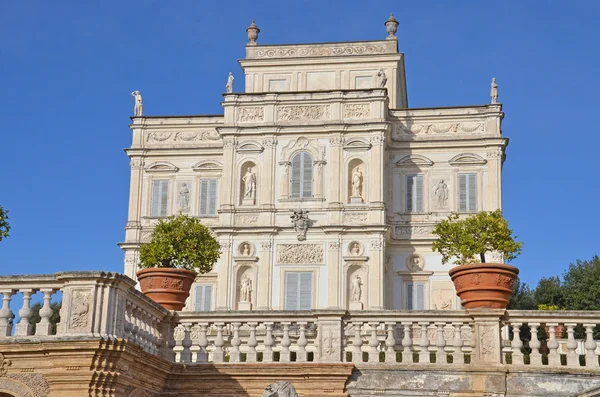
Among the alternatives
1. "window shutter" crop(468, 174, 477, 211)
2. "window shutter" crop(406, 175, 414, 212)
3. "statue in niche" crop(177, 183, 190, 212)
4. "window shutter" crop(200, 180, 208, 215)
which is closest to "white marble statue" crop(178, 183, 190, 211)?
"statue in niche" crop(177, 183, 190, 212)

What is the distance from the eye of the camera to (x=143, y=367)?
A: 12.5 meters

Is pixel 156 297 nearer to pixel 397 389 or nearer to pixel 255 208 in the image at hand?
pixel 397 389

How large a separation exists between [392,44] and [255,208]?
38.2 feet

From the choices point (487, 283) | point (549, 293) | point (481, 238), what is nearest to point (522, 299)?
point (549, 293)

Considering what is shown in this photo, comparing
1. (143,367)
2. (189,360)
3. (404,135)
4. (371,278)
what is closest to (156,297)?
(189,360)

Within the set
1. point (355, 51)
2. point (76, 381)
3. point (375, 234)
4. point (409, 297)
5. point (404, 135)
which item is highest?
point (355, 51)

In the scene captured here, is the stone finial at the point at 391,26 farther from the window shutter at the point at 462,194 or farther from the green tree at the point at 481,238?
the green tree at the point at 481,238

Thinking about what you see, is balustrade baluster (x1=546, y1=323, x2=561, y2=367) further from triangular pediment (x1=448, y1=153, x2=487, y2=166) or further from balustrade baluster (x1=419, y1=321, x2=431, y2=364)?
triangular pediment (x1=448, y1=153, x2=487, y2=166)

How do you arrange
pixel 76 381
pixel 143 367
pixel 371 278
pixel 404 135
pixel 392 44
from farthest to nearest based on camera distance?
pixel 392 44, pixel 404 135, pixel 371 278, pixel 143 367, pixel 76 381

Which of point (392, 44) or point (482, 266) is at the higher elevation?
point (392, 44)

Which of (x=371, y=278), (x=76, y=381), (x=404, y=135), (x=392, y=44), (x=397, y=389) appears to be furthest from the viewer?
(x=392, y=44)

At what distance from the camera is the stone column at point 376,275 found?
126 feet

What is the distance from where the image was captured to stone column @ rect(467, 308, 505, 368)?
44.1 ft

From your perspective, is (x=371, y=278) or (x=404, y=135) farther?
(x=404, y=135)
